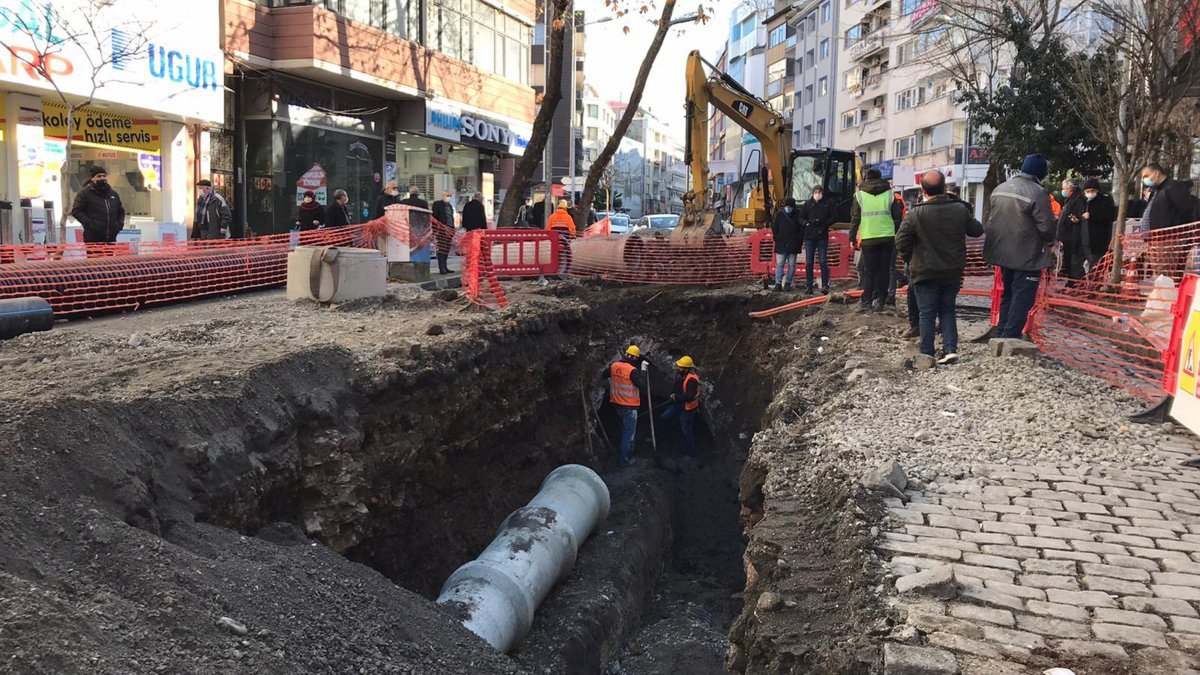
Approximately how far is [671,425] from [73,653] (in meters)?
11.7


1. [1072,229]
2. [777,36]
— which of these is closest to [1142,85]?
[1072,229]

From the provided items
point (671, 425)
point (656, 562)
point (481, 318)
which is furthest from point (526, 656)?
point (671, 425)

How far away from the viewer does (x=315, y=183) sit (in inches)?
830

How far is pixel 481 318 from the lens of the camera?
1006 centimetres

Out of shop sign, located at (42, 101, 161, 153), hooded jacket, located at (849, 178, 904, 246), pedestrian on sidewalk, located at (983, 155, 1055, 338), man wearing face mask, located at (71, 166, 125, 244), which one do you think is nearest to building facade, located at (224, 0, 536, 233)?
shop sign, located at (42, 101, 161, 153)

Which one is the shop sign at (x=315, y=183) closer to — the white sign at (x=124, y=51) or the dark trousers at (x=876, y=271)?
the white sign at (x=124, y=51)

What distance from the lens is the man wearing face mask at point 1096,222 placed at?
38.4ft

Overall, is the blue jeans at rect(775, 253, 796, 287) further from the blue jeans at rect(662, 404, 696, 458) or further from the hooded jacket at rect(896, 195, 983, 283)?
the hooded jacket at rect(896, 195, 983, 283)

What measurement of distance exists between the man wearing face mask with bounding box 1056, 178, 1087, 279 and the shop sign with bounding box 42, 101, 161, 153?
15323 millimetres

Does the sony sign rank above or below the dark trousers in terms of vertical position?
above

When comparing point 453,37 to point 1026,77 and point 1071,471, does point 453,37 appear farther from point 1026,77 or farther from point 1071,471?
point 1071,471

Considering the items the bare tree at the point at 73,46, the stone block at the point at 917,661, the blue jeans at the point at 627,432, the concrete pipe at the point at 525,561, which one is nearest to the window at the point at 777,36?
the bare tree at the point at 73,46

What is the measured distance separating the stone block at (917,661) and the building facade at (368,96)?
18.5 m

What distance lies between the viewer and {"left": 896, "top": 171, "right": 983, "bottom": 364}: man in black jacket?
7953mm
